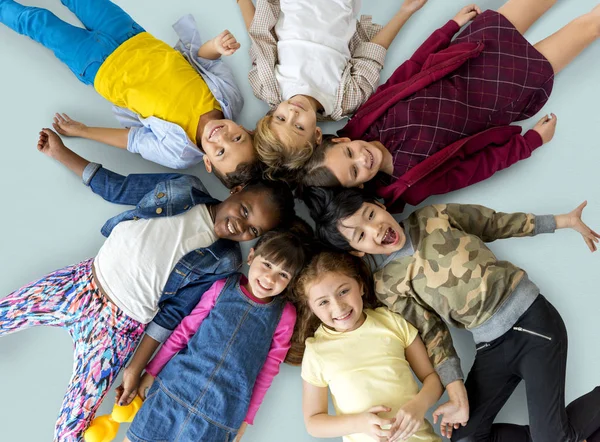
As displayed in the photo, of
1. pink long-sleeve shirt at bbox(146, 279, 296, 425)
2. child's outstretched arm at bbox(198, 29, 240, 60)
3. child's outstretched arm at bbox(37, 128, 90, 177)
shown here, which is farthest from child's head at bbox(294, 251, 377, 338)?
child's outstretched arm at bbox(37, 128, 90, 177)

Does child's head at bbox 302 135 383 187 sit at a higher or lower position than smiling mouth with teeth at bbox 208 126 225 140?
lower

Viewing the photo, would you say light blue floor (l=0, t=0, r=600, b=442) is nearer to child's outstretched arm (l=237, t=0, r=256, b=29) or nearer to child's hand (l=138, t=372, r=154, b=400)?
child's hand (l=138, t=372, r=154, b=400)

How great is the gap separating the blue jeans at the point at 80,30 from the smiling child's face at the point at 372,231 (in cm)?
85

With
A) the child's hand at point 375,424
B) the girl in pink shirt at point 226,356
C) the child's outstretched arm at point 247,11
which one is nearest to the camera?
the child's hand at point 375,424

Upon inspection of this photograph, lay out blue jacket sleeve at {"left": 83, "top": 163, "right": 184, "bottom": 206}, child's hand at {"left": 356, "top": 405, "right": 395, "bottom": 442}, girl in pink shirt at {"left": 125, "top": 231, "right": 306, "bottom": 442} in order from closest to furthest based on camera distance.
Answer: child's hand at {"left": 356, "top": 405, "right": 395, "bottom": 442} < girl in pink shirt at {"left": 125, "top": 231, "right": 306, "bottom": 442} < blue jacket sleeve at {"left": 83, "top": 163, "right": 184, "bottom": 206}

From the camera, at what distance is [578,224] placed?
114cm

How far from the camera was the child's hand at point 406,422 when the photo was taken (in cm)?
103

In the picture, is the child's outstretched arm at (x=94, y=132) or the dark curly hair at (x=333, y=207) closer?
the dark curly hair at (x=333, y=207)

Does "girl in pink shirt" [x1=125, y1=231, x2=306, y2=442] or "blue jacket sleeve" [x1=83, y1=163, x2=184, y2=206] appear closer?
"girl in pink shirt" [x1=125, y1=231, x2=306, y2=442]

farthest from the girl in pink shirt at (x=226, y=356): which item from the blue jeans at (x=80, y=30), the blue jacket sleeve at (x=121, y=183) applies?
the blue jeans at (x=80, y=30)

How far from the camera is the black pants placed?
1.06 m

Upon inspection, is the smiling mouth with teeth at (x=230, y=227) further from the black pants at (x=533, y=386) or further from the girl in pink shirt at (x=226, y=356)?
the black pants at (x=533, y=386)

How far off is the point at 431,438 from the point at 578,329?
50 cm

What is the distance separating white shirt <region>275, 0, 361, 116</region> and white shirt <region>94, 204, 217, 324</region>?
19.4 inches
